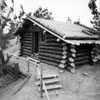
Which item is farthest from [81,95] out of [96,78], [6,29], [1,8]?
[1,8]

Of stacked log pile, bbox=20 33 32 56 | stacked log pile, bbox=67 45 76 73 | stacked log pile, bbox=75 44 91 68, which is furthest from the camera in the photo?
stacked log pile, bbox=20 33 32 56

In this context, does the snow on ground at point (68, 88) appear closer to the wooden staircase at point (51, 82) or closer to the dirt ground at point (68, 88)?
the dirt ground at point (68, 88)

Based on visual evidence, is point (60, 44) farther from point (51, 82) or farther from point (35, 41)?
point (35, 41)

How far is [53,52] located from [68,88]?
10.8 feet

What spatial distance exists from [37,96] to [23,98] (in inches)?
27.7

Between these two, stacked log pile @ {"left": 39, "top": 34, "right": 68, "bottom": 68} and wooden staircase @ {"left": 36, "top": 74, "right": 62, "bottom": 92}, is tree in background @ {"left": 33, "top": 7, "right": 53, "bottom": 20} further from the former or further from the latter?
wooden staircase @ {"left": 36, "top": 74, "right": 62, "bottom": 92}

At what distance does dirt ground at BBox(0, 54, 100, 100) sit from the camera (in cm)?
692

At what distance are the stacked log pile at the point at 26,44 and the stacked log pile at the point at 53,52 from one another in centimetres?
203

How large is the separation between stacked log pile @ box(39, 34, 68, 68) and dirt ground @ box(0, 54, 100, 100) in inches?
24.7

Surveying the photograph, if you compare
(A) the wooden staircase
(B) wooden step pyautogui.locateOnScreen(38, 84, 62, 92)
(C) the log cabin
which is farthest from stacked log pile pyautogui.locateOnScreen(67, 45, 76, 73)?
(B) wooden step pyautogui.locateOnScreen(38, 84, 62, 92)

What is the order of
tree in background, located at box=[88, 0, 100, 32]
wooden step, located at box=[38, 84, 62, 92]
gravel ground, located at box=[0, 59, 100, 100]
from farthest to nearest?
tree in background, located at box=[88, 0, 100, 32] < wooden step, located at box=[38, 84, 62, 92] < gravel ground, located at box=[0, 59, 100, 100]

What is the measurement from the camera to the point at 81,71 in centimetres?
948

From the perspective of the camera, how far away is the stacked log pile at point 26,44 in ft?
43.0

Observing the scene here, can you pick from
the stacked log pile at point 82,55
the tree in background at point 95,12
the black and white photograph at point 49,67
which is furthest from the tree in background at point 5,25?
the tree in background at point 95,12
